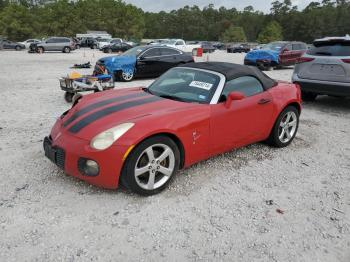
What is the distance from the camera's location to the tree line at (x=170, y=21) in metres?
59.8

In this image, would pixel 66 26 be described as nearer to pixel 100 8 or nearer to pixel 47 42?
pixel 100 8

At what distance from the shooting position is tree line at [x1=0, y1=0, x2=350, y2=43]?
5975 cm

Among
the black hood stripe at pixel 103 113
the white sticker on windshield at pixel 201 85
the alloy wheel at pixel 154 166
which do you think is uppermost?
the white sticker on windshield at pixel 201 85

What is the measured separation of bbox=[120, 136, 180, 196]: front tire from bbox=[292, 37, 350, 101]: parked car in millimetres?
5013

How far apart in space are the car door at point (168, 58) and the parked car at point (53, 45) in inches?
862

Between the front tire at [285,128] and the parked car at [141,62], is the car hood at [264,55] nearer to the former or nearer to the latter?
the parked car at [141,62]

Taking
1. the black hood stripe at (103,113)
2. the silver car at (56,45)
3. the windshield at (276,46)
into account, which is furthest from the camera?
Result: the silver car at (56,45)

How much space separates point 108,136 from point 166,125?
2.06 ft

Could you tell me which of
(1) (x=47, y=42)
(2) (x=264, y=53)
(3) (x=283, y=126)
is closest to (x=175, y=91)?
(3) (x=283, y=126)

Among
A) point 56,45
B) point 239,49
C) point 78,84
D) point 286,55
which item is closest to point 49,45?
point 56,45

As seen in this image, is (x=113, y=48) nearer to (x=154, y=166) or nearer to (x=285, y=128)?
(x=285, y=128)

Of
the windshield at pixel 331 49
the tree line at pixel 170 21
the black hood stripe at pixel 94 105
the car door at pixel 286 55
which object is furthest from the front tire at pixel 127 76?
the tree line at pixel 170 21

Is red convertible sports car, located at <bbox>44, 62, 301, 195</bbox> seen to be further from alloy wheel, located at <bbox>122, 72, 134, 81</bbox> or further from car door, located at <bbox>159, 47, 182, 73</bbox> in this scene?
car door, located at <bbox>159, 47, 182, 73</bbox>

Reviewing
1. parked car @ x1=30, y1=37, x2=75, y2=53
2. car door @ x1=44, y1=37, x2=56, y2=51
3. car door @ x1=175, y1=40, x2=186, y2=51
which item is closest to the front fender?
car door @ x1=175, y1=40, x2=186, y2=51
